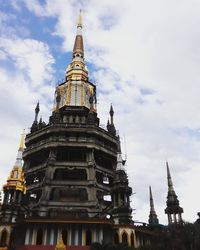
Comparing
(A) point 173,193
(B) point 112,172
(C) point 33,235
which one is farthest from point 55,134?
(A) point 173,193

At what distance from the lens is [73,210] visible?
4947 centimetres

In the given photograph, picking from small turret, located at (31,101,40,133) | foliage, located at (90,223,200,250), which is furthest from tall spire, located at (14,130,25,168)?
foliage, located at (90,223,200,250)

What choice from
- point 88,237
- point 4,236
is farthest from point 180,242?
point 4,236

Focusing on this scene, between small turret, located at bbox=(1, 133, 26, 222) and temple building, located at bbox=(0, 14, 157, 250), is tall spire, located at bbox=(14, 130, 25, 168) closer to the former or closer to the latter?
temple building, located at bbox=(0, 14, 157, 250)

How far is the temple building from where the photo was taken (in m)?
45.2

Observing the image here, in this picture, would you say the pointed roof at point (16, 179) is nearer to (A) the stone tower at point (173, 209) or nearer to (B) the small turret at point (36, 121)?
(B) the small turret at point (36, 121)

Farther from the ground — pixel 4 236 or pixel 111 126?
pixel 111 126

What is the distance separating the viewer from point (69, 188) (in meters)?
52.6

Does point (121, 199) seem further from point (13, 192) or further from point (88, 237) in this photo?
point (13, 192)

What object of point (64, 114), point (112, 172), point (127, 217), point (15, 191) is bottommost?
point (127, 217)

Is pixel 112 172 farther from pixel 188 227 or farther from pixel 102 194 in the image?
pixel 188 227

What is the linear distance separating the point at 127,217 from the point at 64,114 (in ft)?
89.8

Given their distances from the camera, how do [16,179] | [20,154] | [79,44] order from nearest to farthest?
1. [16,179]
2. [20,154]
3. [79,44]

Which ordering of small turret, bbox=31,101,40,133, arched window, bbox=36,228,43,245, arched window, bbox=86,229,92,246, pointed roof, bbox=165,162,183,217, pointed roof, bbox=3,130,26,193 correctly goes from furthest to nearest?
small turret, bbox=31,101,40,133
pointed roof, bbox=165,162,183,217
pointed roof, bbox=3,130,26,193
arched window, bbox=86,229,92,246
arched window, bbox=36,228,43,245
